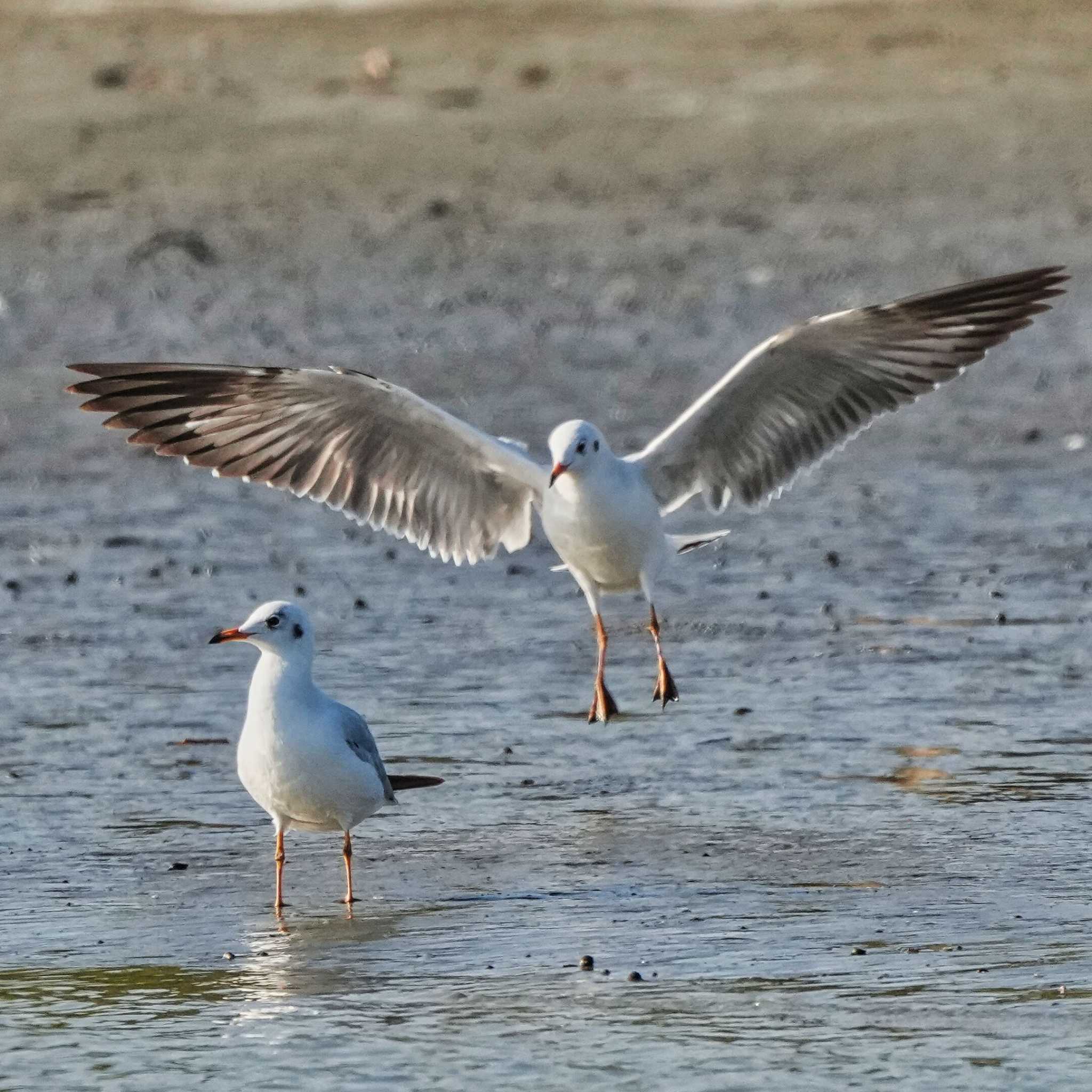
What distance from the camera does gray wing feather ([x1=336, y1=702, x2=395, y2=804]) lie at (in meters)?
7.14

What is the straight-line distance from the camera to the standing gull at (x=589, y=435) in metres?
8.82

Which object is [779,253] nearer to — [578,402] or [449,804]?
[578,402]

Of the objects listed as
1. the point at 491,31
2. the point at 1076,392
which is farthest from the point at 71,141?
the point at 1076,392

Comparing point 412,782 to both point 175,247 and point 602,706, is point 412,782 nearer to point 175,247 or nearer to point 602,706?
point 602,706

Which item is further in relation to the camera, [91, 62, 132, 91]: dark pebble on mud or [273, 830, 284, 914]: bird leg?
[91, 62, 132, 91]: dark pebble on mud

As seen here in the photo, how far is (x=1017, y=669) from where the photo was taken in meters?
8.99

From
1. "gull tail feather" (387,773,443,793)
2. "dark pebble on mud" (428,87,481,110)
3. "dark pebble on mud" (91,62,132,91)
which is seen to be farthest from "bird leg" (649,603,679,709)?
"dark pebble on mud" (91,62,132,91)

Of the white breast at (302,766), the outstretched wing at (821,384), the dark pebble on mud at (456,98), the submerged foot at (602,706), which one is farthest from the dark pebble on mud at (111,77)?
the white breast at (302,766)

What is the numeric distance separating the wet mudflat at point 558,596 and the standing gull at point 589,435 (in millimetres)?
532

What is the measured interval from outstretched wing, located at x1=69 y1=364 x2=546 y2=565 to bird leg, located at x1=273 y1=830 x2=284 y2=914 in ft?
6.74

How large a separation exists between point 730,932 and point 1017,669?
290cm

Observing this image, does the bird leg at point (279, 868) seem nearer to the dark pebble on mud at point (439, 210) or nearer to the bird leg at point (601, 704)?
the bird leg at point (601, 704)

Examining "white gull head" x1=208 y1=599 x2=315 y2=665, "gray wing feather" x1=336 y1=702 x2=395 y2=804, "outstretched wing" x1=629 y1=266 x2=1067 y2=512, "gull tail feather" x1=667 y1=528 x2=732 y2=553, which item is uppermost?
"outstretched wing" x1=629 y1=266 x2=1067 y2=512

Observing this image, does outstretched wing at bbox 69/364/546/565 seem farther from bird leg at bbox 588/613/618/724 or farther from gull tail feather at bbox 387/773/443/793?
gull tail feather at bbox 387/773/443/793
